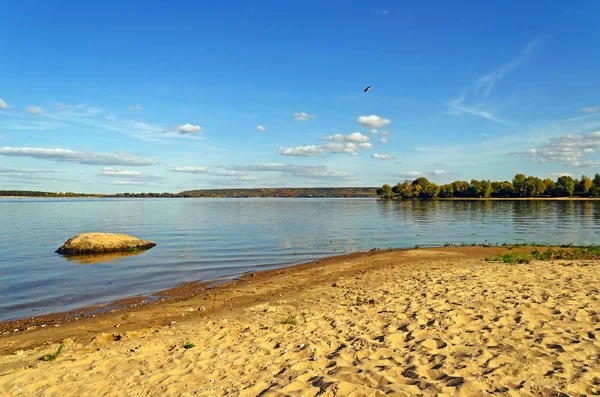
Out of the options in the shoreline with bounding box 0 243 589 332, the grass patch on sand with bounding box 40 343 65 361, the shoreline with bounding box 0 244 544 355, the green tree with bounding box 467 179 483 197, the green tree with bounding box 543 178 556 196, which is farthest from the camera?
the green tree with bounding box 467 179 483 197

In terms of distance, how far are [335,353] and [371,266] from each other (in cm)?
1234

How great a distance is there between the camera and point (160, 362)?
24.4 feet

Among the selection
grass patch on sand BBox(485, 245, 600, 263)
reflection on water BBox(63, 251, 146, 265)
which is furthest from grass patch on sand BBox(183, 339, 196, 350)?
reflection on water BBox(63, 251, 146, 265)

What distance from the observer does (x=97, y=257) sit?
2381 cm

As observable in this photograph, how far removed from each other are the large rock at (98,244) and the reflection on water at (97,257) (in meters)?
0.57

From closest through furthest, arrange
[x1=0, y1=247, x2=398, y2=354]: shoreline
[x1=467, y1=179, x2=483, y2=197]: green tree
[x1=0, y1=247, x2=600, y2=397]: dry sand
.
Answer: [x1=0, y1=247, x2=600, y2=397]: dry sand → [x1=0, y1=247, x2=398, y2=354]: shoreline → [x1=467, y1=179, x2=483, y2=197]: green tree

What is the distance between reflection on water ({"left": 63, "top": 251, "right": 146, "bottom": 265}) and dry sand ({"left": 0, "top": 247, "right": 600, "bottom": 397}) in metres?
11.8

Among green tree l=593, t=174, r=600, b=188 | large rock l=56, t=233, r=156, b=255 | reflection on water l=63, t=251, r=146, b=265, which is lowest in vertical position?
reflection on water l=63, t=251, r=146, b=265

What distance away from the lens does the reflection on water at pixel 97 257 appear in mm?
22297

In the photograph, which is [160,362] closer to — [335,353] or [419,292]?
[335,353]

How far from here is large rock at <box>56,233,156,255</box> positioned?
81.0 feet

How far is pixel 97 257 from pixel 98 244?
178 centimetres

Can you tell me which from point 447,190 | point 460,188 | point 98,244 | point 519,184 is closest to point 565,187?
point 519,184

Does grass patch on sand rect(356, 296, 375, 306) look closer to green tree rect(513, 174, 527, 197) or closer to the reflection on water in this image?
the reflection on water
